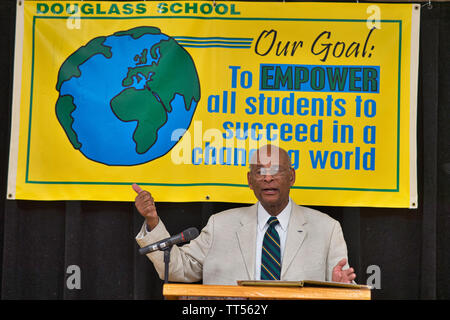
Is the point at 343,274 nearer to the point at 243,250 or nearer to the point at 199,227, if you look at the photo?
the point at 243,250

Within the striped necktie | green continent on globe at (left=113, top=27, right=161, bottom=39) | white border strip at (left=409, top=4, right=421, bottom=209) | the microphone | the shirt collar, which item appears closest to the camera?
the microphone

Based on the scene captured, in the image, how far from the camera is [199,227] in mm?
3688

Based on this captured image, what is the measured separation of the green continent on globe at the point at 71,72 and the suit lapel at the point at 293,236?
1.28m

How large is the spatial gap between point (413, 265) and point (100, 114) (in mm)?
1981

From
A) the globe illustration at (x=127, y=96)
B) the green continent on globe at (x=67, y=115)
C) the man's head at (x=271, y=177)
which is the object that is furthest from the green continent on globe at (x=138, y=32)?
the man's head at (x=271, y=177)

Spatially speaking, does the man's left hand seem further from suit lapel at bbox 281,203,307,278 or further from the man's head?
the man's head

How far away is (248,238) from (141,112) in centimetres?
95

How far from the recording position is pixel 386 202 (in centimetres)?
354

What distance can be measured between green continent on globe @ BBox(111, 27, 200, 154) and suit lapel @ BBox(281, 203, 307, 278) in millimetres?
866

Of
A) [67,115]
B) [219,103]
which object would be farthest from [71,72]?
[219,103]

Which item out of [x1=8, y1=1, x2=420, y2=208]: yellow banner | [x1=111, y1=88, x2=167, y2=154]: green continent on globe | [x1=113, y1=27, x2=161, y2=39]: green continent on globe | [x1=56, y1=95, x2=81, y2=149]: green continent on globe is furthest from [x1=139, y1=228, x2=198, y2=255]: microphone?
[x1=113, y1=27, x2=161, y2=39]: green continent on globe

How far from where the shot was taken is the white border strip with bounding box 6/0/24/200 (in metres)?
3.62

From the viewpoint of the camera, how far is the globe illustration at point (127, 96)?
11.8 ft

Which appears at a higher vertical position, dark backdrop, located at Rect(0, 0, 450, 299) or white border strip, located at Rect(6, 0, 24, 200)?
white border strip, located at Rect(6, 0, 24, 200)
